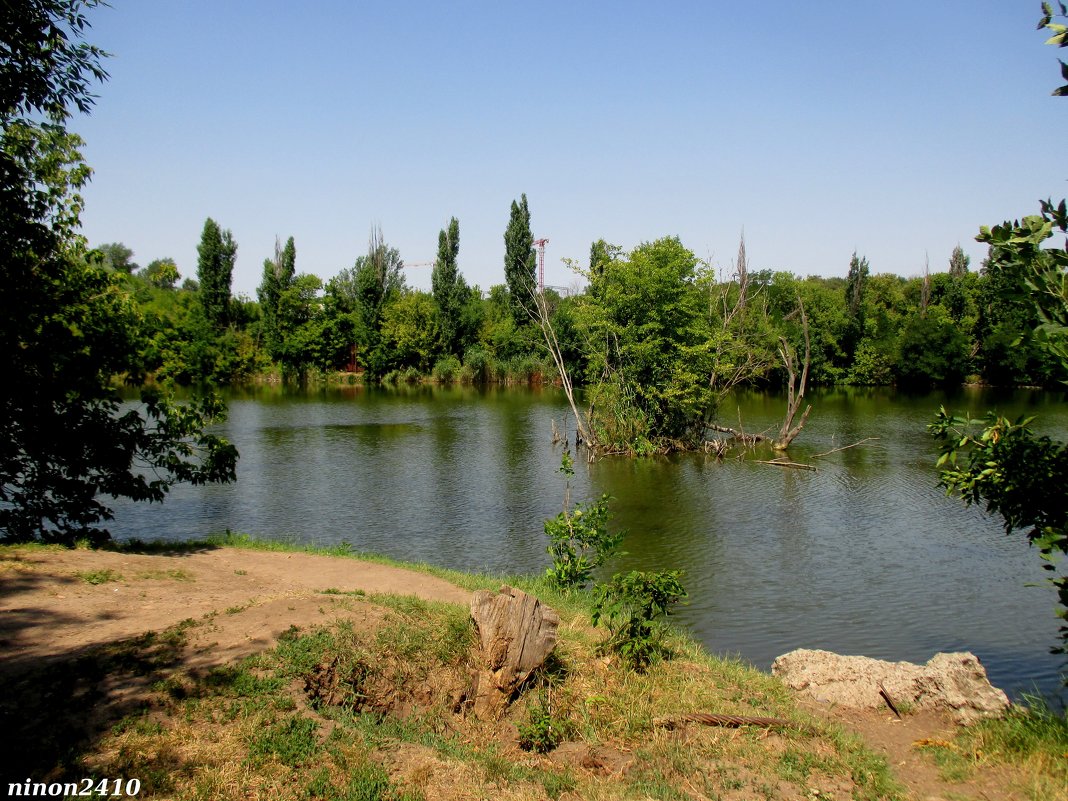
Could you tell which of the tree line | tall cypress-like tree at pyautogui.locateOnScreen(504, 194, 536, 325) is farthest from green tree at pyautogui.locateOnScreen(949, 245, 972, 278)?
tall cypress-like tree at pyautogui.locateOnScreen(504, 194, 536, 325)

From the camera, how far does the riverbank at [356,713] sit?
551 cm

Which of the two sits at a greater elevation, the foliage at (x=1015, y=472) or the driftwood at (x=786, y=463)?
the foliage at (x=1015, y=472)

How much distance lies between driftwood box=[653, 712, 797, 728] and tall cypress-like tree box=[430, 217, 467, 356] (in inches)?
2370

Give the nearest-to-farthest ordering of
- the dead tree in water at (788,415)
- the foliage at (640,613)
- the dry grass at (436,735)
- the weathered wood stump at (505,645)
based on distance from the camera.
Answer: the dry grass at (436,735) < the weathered wood stump at (505,645) < the foliage at (640,613) < the dead tree in water at (788,415)

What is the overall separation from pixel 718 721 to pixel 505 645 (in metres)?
2.16

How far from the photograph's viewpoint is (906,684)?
7938mm

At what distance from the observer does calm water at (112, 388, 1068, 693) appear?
12.5 metres

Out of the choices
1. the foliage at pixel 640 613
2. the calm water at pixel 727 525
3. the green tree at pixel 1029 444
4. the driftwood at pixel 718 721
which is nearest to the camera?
the green tree at pixel 1029 444

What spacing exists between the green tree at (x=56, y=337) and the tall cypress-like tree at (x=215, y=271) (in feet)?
174

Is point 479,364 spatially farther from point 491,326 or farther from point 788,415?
point 788,415

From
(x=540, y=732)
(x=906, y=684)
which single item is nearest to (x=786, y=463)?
(x=906, y=684)

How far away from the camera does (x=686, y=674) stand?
809cm

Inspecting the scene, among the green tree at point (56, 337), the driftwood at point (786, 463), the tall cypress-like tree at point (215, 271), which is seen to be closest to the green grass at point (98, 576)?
the green tree at point (56, 337)

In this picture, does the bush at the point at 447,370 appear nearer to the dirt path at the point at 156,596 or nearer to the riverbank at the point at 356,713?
the dirt path at the point at 156,596
